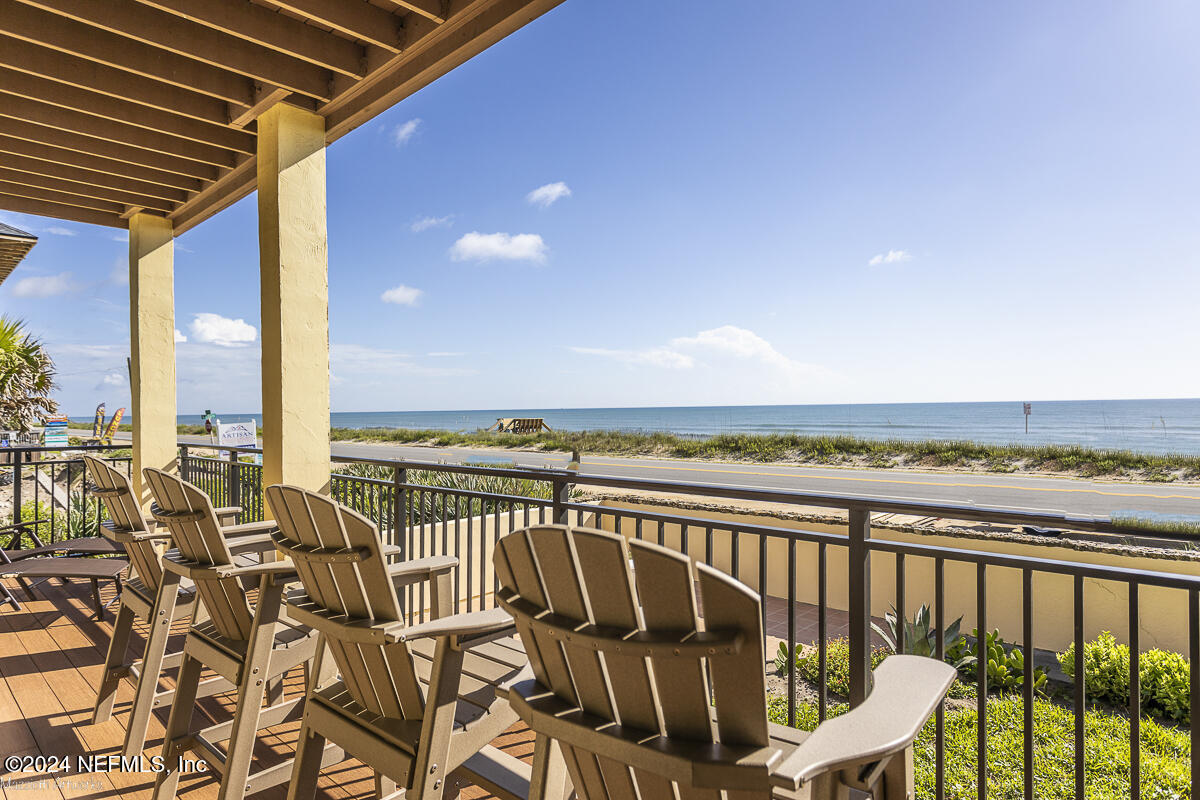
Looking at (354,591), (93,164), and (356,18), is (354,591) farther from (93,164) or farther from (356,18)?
(93,164)

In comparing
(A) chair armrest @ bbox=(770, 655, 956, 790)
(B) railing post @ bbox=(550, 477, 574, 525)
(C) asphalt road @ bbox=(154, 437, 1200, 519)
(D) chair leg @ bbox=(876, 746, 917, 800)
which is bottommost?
(C) asphalt road @ bbox=(154, 437, 1200, 519)

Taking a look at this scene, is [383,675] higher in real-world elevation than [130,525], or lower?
lower

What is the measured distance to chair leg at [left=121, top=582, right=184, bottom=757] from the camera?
224cm

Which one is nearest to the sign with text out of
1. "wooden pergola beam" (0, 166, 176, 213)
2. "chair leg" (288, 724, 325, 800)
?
"wooden pergola beam" (0, 166, 176, 213)

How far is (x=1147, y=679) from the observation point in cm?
532

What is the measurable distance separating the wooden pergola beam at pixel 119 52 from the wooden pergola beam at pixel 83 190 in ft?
6.30

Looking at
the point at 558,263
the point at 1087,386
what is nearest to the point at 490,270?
the point at 558,263

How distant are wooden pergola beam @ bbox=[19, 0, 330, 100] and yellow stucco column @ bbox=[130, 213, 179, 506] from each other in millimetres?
2711

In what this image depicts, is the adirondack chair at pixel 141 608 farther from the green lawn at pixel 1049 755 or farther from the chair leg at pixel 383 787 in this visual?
the green lawn at pixel 1049 755

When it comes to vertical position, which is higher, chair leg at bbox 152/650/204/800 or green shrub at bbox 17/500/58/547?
chair leg at bbox 152/650/204/800

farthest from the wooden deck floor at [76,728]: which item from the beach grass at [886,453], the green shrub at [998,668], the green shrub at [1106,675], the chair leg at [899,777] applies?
the beach grass at [886,453]

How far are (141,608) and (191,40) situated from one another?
246 centimetres

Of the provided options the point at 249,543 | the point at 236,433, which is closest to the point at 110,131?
the point at 249,543

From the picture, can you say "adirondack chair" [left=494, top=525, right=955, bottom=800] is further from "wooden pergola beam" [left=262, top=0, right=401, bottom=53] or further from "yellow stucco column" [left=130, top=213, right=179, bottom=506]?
"yellow stucco column" [left=130, top=213, right=179, bottom=506]
